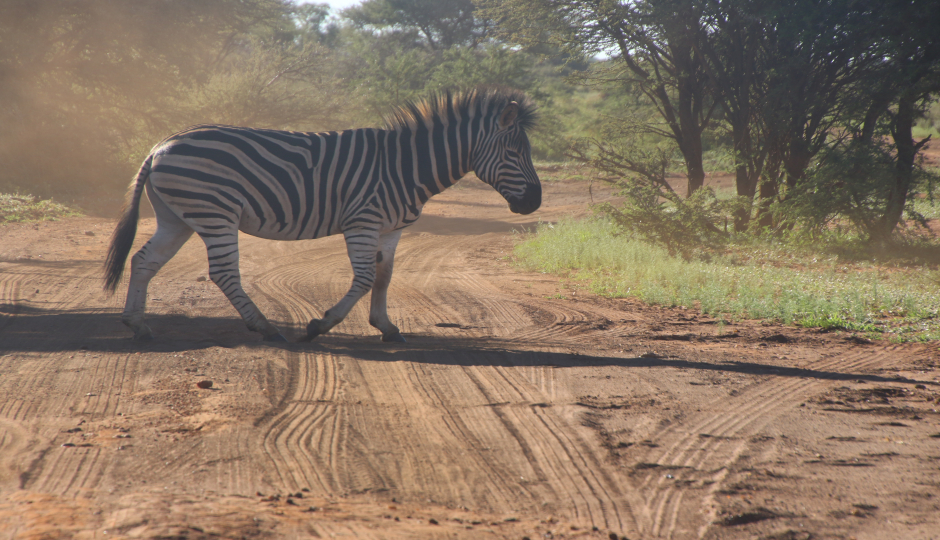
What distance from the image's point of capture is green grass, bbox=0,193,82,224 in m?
12.9

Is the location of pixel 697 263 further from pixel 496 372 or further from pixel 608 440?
pixel 608 440

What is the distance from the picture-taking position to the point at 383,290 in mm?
5586

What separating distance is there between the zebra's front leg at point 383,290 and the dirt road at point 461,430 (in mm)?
270

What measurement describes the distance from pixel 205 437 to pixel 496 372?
2.03m

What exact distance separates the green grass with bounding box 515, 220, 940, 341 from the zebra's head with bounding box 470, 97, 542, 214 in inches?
113

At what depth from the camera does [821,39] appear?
1060 cm

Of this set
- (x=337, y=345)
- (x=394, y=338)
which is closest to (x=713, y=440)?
(x=394, y=338)

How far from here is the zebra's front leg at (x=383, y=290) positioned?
547 centimetres

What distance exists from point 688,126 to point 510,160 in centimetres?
937

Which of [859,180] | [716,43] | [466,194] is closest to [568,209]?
[466,194]

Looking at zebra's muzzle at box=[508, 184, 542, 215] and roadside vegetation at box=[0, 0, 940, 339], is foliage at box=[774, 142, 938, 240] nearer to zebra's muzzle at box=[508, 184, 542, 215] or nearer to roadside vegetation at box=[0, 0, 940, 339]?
roadside vegetation at box=[0, 0, 940, 339]

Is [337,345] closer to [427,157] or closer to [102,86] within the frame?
[427,157]

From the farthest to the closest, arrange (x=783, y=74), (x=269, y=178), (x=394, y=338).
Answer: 1. (x=783, y=74)
2. (x=394, y=338)
3. (x=269, y=178)

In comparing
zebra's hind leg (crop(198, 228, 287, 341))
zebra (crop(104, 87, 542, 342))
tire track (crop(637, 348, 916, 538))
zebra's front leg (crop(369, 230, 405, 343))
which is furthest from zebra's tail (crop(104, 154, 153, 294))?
tire track (crop(637, 348, 916, 538))
